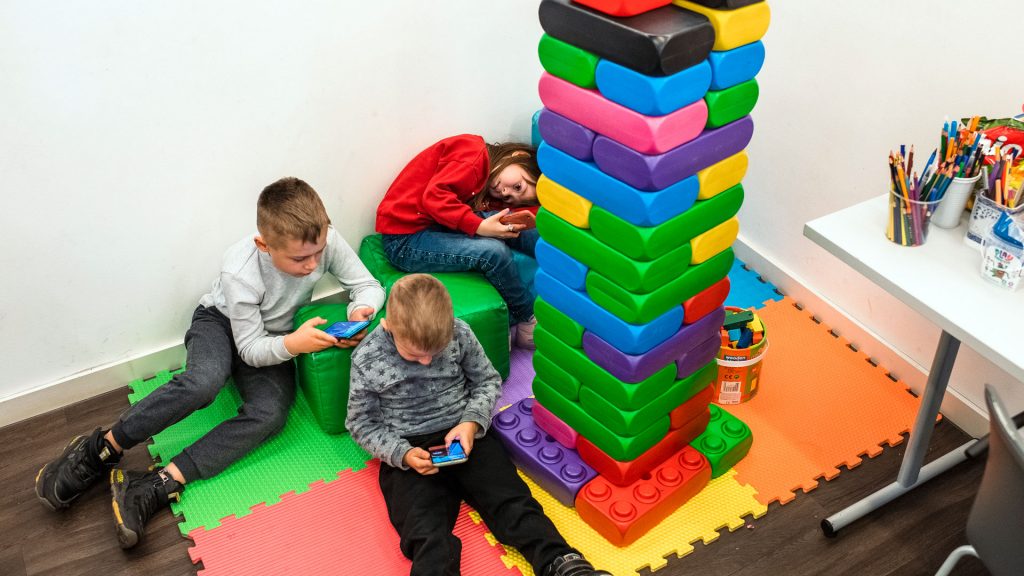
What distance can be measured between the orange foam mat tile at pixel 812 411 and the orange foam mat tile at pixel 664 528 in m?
0.07

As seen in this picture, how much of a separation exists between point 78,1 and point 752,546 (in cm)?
235

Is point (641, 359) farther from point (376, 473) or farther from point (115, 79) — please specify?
point (115, 79)

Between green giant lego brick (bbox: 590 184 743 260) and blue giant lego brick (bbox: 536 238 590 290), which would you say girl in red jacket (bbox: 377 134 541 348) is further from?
green giant lego brick (bbox: 590 184 743 260)

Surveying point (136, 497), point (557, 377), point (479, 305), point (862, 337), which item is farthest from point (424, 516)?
point (862, 337)

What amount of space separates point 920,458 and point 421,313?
1427 millimetres

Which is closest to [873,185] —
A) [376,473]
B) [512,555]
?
[512,555]

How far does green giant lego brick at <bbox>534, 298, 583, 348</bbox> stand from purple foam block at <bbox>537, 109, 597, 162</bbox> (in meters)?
0.46

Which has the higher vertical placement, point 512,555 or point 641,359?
point 641,359

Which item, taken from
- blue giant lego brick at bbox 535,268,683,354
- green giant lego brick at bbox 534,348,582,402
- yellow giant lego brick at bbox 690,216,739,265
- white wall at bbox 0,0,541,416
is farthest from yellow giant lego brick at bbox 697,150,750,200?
white wall at bbox 0,0,541,416

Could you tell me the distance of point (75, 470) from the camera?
104 inches

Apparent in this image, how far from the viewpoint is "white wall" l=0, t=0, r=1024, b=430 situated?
2.57 meters

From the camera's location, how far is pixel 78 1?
98.0 inches

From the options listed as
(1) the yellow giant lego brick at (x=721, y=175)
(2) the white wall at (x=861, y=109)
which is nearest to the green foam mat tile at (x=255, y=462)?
(1) the yellow giant lego brick at (x=721, y=175)

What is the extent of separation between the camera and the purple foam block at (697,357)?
2473 mm
